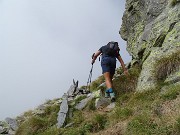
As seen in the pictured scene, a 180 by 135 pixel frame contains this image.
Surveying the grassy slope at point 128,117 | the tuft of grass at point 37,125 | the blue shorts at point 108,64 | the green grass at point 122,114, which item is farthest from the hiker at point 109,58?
the green grass at point 122,114

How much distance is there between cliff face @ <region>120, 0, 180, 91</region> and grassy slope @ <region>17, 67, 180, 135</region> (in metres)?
0.84

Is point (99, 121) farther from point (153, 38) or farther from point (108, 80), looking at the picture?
point (153, 38)

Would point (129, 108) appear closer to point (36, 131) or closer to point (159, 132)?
point (159, 132)

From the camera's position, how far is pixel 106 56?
17.1m

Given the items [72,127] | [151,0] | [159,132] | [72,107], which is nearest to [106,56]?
[72,107]

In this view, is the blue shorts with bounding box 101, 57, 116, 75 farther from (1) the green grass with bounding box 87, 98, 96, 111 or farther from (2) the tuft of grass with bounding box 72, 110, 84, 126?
(2) the tuft of grass with bounding box 72, 110, 84, 126

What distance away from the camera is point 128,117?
1217cm

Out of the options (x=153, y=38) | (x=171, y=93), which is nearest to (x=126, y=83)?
(x=153, y=38)

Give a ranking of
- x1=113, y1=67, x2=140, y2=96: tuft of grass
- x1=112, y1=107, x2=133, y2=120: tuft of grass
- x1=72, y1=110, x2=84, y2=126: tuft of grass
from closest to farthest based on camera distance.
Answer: x1=112, y1=107, x2=133, y2=120: tuft of grass, x1=72, y1=110, x2=84, y2=126: tuft of grass, x1=113, y1=67, x2=140, y2=96: tuft of grass

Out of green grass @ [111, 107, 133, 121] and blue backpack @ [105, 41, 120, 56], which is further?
blue backpack @ [105, 41, 120, 56]

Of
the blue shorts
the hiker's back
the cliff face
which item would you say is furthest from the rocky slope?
the hiker's back

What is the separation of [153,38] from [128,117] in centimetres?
698

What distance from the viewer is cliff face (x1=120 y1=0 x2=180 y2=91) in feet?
47.1

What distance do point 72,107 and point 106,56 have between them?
116 inches
